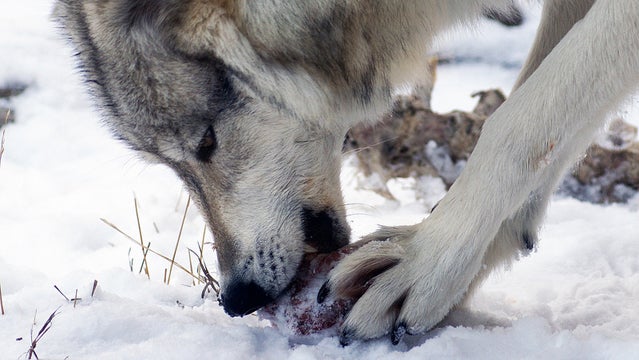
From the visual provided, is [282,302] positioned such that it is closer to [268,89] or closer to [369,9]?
[268,89]

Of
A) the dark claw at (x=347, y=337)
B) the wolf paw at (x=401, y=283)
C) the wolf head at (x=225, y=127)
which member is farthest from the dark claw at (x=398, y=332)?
the wolf head at (x=225, y=127)

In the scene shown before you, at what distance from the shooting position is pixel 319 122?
99.1 inches

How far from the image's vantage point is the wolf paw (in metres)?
2.16

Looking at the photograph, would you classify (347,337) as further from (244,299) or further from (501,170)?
(501,170)

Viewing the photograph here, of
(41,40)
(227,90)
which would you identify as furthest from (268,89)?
(41,40)

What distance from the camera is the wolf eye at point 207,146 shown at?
2461 mm

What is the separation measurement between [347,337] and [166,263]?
1301mm

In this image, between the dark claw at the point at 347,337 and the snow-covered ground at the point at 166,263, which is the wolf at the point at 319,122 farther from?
the snow-covered ground at the point at 166,263

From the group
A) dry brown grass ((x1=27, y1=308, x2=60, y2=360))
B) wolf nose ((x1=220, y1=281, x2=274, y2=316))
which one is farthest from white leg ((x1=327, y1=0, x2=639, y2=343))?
dry brown grass ((x1=27, y1=308, x2=60, y2=360))

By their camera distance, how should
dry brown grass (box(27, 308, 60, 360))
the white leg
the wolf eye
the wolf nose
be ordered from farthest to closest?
the wolf eye
the wolf nose
the white leg
dry brown grass (box(27, 308, 60, 360))

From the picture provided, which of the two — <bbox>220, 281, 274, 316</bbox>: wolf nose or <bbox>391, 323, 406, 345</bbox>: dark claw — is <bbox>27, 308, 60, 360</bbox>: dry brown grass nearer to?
<bbox>220, 281, 274, 316</bbox>: wolf nose

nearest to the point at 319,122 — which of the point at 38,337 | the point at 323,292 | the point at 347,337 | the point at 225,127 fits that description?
the point at 225,127

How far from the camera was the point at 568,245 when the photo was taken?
3025mm

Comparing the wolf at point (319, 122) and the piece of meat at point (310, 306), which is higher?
the wolf at point (319, 122)
